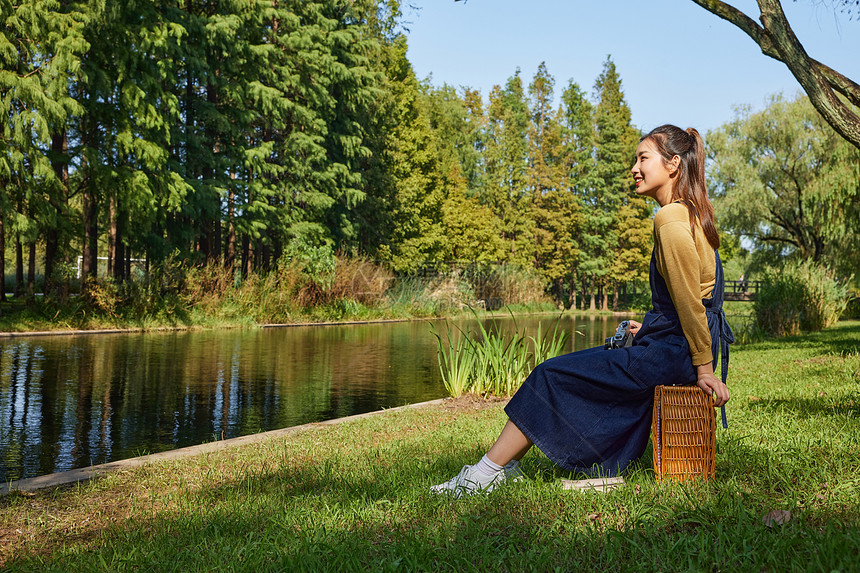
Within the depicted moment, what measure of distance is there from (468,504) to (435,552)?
59cm

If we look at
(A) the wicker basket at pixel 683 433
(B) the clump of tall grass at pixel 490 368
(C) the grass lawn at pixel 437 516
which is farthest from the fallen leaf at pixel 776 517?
(B) the clump of tall grass at pixel 490 368

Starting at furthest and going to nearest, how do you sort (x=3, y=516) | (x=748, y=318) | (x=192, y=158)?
1. (x=192, y=158)
2. (x=748, y=318)
3. (x=3, y=516)

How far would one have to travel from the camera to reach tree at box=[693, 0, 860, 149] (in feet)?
24.2

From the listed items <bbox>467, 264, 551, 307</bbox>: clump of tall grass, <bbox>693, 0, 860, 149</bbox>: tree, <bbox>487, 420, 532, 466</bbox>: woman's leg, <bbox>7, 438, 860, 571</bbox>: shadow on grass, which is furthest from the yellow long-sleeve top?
<bbox>467, 264, 551, 307</bbox>: clump of tall grass

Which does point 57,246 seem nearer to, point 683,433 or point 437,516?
point 437,516

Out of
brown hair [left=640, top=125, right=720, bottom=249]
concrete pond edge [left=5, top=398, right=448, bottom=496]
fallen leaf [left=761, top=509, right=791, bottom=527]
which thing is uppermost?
brown hair [left=640, top=125, right=720, bottom=249]

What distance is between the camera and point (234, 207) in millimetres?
24922

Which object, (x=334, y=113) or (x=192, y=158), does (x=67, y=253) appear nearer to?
(x=192, y=158)

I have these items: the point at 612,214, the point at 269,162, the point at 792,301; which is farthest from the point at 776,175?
the point at 269,162

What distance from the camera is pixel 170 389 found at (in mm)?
8945

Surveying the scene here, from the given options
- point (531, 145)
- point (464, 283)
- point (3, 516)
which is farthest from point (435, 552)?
point (531, 145)

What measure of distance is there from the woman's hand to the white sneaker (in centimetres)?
100

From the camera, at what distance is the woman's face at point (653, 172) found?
345cm

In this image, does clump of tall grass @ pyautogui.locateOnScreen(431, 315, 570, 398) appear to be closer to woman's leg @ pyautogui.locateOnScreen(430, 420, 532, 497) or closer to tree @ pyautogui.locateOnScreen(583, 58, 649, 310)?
woman's leg @ pyautogui.locateOnScreen(430, 420, 532, 497)
